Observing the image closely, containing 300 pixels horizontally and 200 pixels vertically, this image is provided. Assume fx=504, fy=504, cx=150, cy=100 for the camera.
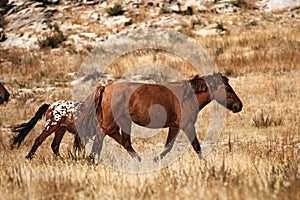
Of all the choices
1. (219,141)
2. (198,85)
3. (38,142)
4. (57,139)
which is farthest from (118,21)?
(38,142)

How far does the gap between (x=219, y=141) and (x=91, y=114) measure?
294 cm

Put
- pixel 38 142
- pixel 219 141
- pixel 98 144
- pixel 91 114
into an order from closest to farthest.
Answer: pixel 98 144
pixel 91 114
pixel 38 142
pixel 219 141

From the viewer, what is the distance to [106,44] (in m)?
21.3

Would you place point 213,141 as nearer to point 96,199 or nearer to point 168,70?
point 96,199

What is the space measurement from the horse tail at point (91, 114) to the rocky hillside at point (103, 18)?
13894mm

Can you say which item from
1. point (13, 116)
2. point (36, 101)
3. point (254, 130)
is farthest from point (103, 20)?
point (254, 130)

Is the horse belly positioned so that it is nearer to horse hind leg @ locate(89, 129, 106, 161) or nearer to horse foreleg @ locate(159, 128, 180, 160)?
Result: horse foreleg @ locate(159, 128, 180, 160)

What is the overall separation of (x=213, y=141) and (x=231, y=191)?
590cm

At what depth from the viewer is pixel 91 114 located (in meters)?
7.54

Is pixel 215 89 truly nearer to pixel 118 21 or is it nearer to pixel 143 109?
pixel 143 109

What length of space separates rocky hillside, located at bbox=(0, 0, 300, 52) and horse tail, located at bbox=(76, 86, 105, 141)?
1389cm

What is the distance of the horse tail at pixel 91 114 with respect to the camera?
24.6 feet

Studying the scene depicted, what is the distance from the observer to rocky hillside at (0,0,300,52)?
22.6 meters

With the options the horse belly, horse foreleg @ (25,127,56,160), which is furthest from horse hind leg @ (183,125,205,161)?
horse foreleg @ (25,127,56,160)
